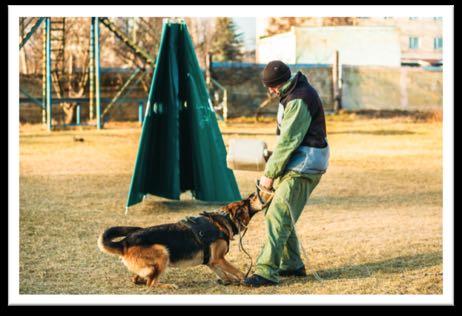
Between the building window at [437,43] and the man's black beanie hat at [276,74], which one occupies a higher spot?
the building window at [437,43]

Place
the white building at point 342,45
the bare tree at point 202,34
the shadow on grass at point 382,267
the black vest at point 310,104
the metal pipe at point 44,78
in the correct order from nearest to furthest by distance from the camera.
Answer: the black vest at point 310,104 < the shadow on grass at point 382,267 < the metal pipe at point 44,78 < the white building at point 342,45 < the bare tree at point 202,34

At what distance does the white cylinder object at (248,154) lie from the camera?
6855mm

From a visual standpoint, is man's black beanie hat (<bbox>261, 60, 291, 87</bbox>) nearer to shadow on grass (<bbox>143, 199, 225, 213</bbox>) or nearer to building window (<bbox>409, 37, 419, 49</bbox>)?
shadow on grass (<bbox>143, 199, 225, 213</bbox>)

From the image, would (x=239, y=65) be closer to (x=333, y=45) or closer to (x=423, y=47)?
(x=333, y=45)

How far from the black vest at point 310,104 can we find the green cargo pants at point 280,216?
296 millimetres

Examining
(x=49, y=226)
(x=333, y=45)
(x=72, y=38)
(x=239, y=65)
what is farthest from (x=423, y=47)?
(x=49, y=226)

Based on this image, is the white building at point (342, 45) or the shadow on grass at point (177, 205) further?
the white building at point (342, 45)

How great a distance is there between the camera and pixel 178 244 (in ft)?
21.4

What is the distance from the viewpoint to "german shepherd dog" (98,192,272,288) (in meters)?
6.46

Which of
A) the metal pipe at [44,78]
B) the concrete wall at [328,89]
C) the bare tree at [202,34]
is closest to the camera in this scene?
the metal pipe at [44,78]

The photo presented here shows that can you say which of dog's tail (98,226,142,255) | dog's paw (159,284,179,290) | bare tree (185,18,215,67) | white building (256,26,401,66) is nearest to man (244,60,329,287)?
dog's paw (159,284,179,290)

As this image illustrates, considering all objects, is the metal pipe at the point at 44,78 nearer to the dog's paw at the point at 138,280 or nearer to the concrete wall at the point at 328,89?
the concrete wall at the point at 328,89

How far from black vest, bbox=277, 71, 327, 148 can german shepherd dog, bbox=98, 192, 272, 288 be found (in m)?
0.62

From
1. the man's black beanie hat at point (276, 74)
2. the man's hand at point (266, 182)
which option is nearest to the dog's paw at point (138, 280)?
the man's hand at point (266, 182)
